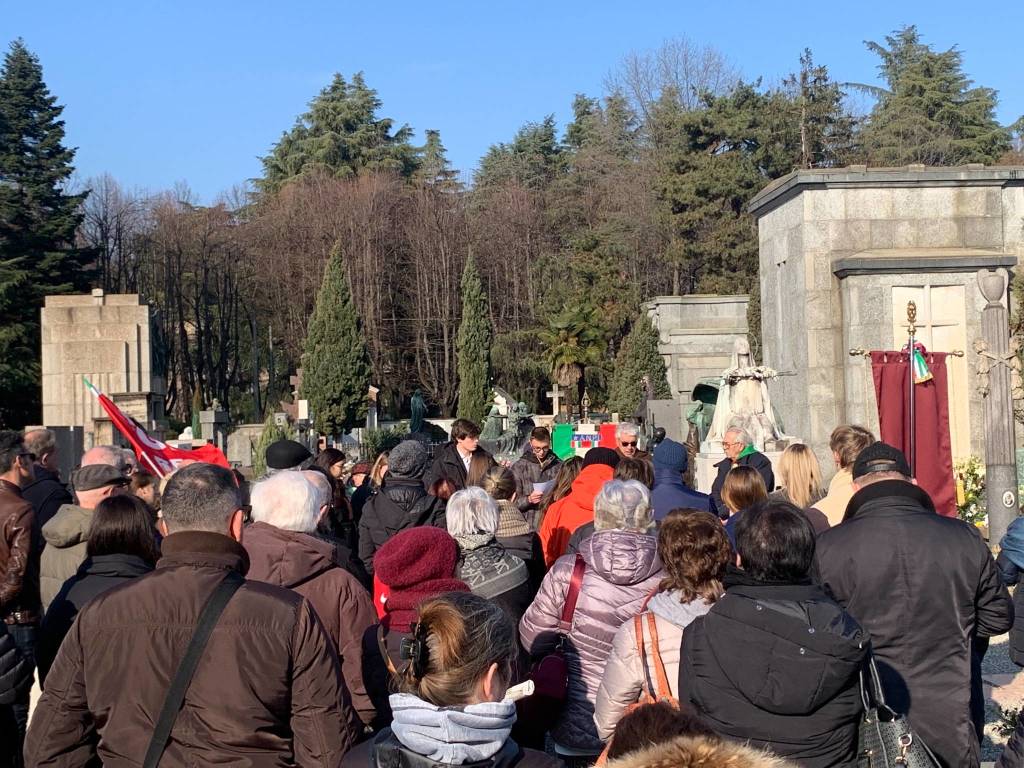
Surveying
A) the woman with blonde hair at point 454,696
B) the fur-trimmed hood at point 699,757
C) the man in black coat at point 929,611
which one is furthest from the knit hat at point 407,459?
the fur-trimmed hood at point 699,757

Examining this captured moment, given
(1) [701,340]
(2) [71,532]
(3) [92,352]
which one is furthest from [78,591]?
(3) [92,352]

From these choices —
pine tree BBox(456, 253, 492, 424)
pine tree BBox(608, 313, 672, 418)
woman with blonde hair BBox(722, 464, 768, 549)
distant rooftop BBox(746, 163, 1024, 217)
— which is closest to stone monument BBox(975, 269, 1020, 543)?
woman with blonde hair BBox(722, 464, 768, 549)

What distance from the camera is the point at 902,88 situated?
175ft

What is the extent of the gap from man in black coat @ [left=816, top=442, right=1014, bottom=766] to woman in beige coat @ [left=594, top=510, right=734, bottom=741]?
0.59 metres

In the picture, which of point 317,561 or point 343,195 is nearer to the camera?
point 317,561

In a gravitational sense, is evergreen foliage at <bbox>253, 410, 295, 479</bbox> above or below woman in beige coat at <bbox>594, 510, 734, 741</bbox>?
below

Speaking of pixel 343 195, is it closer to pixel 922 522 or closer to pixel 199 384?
pixel 199 384

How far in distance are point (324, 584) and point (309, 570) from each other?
0.23 ft

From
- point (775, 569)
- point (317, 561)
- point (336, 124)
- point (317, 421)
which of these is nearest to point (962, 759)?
point (775, 569)

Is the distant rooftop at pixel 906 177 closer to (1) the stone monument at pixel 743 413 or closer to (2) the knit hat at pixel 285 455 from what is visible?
(1) the stone monument at pixel 743 413

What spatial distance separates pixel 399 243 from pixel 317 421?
591 inches

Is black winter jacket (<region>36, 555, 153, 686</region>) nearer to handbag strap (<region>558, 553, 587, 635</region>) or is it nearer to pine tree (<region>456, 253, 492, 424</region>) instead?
handbag strap (<region>558, 553, 587, 635</region>)

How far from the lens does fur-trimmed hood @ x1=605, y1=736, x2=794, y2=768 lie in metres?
1.77

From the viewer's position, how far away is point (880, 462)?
464 centimetres
